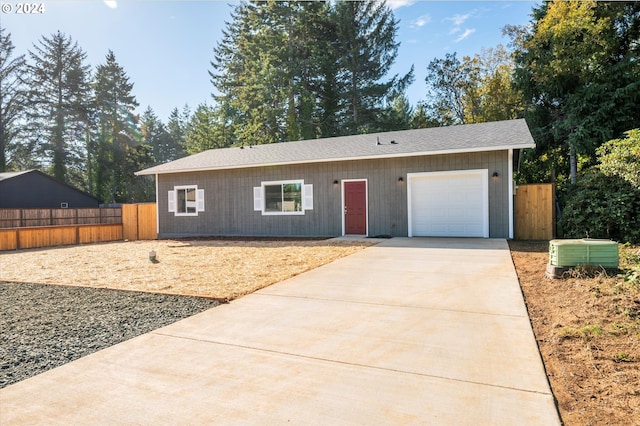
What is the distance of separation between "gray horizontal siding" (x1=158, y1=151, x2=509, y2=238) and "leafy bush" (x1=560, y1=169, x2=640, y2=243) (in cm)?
161

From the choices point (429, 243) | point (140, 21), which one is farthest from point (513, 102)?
point (140, 21)

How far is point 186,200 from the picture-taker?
1535 cm

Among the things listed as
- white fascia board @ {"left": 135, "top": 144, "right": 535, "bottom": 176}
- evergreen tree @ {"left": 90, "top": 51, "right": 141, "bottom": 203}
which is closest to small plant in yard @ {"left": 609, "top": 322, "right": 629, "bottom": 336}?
white fascia board @ {"left": 135, "top": 144, "right": 535, "bottom": 176}

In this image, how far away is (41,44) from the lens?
34.0 meters

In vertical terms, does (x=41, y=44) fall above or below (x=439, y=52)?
above

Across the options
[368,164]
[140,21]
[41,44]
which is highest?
[41,44]

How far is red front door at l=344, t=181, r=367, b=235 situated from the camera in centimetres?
1223

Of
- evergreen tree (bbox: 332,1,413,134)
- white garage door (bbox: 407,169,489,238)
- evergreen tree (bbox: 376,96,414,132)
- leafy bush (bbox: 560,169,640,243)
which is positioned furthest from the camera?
evergreen tree (bbox: 332,1,413,134)

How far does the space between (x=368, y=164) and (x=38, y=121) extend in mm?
34602

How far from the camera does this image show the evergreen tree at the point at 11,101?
31875mm

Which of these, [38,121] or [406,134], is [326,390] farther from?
[38,121]

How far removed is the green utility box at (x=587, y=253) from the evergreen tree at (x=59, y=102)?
1531 inches

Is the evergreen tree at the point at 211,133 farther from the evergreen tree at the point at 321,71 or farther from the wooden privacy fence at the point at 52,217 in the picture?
the wooden privacy fence at the point at 52,217

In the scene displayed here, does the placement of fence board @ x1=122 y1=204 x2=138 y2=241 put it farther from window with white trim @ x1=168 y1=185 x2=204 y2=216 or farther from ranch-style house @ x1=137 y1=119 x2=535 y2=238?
window with white trim @ x1=168 y1=185 x2=204 y2=216
